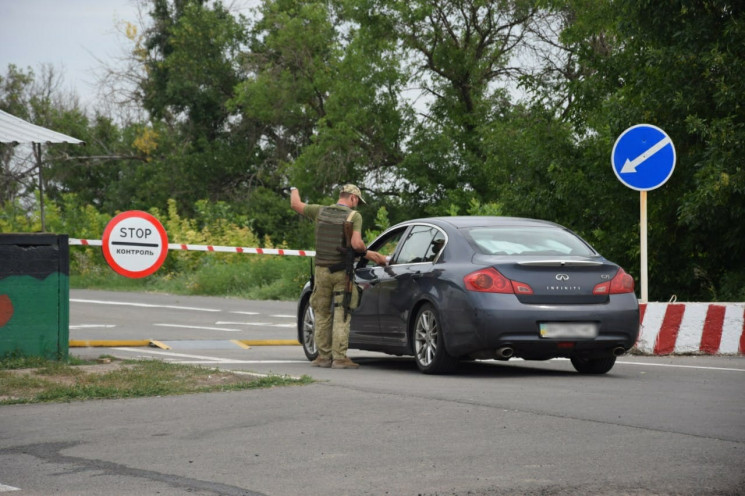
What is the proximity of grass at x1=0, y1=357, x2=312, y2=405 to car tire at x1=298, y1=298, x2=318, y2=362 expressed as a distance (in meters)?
2.06

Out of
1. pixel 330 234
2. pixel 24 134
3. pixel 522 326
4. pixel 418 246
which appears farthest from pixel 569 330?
pixel 24 134

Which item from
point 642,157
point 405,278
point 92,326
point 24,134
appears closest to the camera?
point 24,134

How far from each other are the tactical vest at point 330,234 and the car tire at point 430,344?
3.69 feet

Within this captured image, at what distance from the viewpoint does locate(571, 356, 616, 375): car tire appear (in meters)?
11.9

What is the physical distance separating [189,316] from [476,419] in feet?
46.3

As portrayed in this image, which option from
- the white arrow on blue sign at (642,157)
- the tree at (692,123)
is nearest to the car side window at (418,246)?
the white arrow on blue sign at (642,157)

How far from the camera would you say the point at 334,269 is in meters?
12.4

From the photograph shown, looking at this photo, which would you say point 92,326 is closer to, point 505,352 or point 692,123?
point 692,123

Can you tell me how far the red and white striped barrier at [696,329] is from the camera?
14.4m

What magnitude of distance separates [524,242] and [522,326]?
107 cm

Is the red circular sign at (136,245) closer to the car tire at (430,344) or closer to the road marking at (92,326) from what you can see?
the road marking at (92,326)

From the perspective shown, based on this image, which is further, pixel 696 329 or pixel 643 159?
pixel 643 159

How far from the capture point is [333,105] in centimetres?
4706

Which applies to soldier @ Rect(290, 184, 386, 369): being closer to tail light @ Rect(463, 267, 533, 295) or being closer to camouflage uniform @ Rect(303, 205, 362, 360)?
camouflage uniform @ Rect(303, 205, 362, 360)
